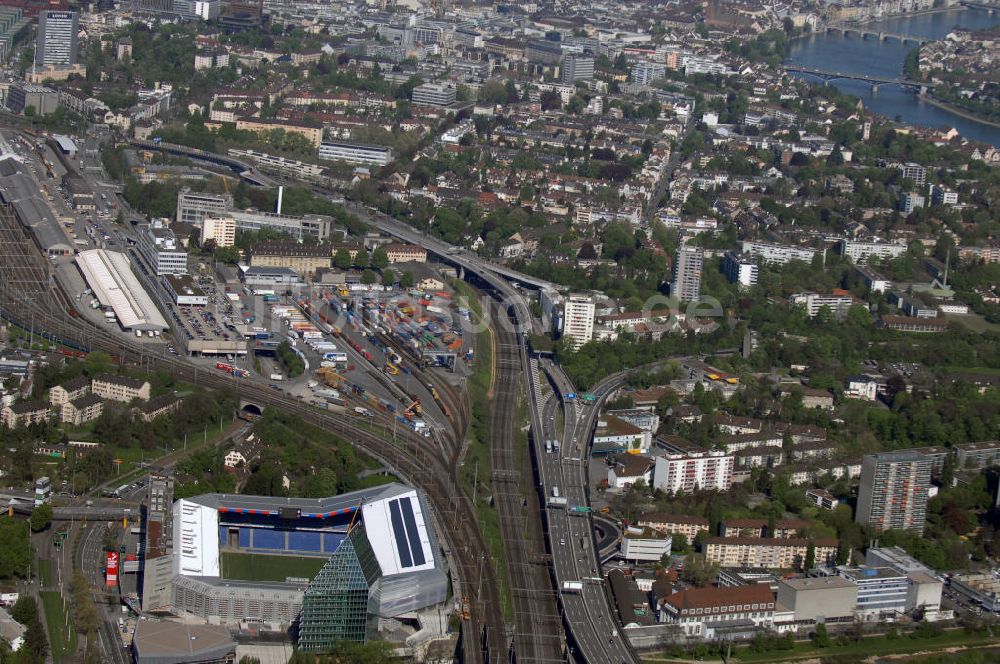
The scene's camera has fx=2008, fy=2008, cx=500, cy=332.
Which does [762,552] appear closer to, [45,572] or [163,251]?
[45,572]

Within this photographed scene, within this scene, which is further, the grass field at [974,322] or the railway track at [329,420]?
the grass field at [974,322]

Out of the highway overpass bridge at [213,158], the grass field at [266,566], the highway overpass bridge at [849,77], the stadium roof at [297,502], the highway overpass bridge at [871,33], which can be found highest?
the highway overpass bridge at [871,33]

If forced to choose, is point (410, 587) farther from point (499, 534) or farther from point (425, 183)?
point (425, 183)

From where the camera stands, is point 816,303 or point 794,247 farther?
point 794,247

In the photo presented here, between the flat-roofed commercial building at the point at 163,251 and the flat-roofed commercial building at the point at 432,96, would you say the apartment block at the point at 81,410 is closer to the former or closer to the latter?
the flat-roofed commercial building at the point at 163,251

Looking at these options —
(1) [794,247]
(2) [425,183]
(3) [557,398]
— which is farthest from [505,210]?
(3) [557,398]

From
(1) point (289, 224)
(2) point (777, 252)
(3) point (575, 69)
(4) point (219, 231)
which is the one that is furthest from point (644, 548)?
(3) point (575, 69)

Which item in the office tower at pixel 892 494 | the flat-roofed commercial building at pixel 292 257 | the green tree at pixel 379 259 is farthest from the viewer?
the green tree at pixel 379 259

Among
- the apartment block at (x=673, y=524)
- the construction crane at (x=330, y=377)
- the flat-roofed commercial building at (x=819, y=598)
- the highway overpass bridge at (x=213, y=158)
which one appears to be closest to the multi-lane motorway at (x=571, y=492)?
the apartment block at (x=673, y=524)
